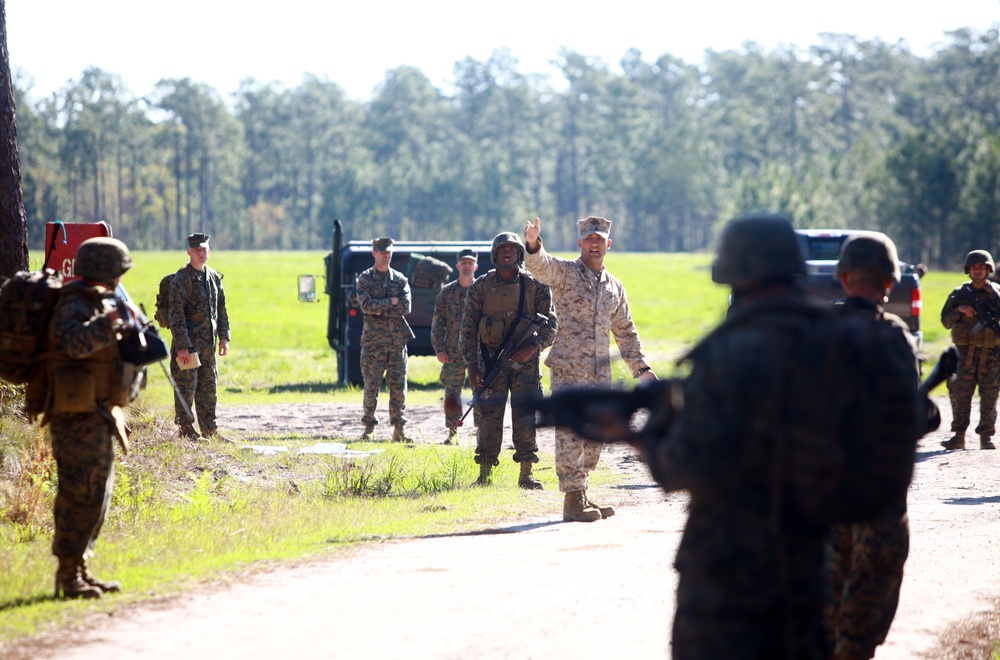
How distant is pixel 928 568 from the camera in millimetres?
7250

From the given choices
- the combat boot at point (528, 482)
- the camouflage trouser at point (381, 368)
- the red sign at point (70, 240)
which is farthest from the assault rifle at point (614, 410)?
the camouflage trouser at point (381, 368)

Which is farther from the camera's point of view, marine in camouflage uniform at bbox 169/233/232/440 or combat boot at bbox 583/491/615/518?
marine in camouflage uniform at bbox 169/233/232/440

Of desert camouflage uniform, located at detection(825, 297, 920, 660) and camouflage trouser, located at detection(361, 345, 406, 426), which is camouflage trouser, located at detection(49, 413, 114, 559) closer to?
desert camouflage uniform, located at detection(825, 297, 920, 660)

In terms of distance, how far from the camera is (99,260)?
5.66 meters

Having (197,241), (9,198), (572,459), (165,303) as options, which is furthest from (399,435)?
(9,198)

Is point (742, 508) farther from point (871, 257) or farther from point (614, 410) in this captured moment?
point (871, 257)

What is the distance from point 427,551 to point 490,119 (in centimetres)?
13004

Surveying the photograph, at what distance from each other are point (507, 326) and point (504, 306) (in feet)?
0.56

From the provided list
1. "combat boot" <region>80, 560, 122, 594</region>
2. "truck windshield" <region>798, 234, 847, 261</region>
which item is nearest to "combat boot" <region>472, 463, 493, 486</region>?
"combat boot" <region>80, 560, 122, 594</region>

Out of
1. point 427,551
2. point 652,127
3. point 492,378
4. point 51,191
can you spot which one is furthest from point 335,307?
point 652,127

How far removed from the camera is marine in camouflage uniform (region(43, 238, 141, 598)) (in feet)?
18.3

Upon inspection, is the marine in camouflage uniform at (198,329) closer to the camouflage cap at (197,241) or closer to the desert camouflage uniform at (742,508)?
the camouflage cap at (197,241)

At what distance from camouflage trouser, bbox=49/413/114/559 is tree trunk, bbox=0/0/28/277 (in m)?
4.22

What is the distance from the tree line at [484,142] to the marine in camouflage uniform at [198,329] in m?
77.0
